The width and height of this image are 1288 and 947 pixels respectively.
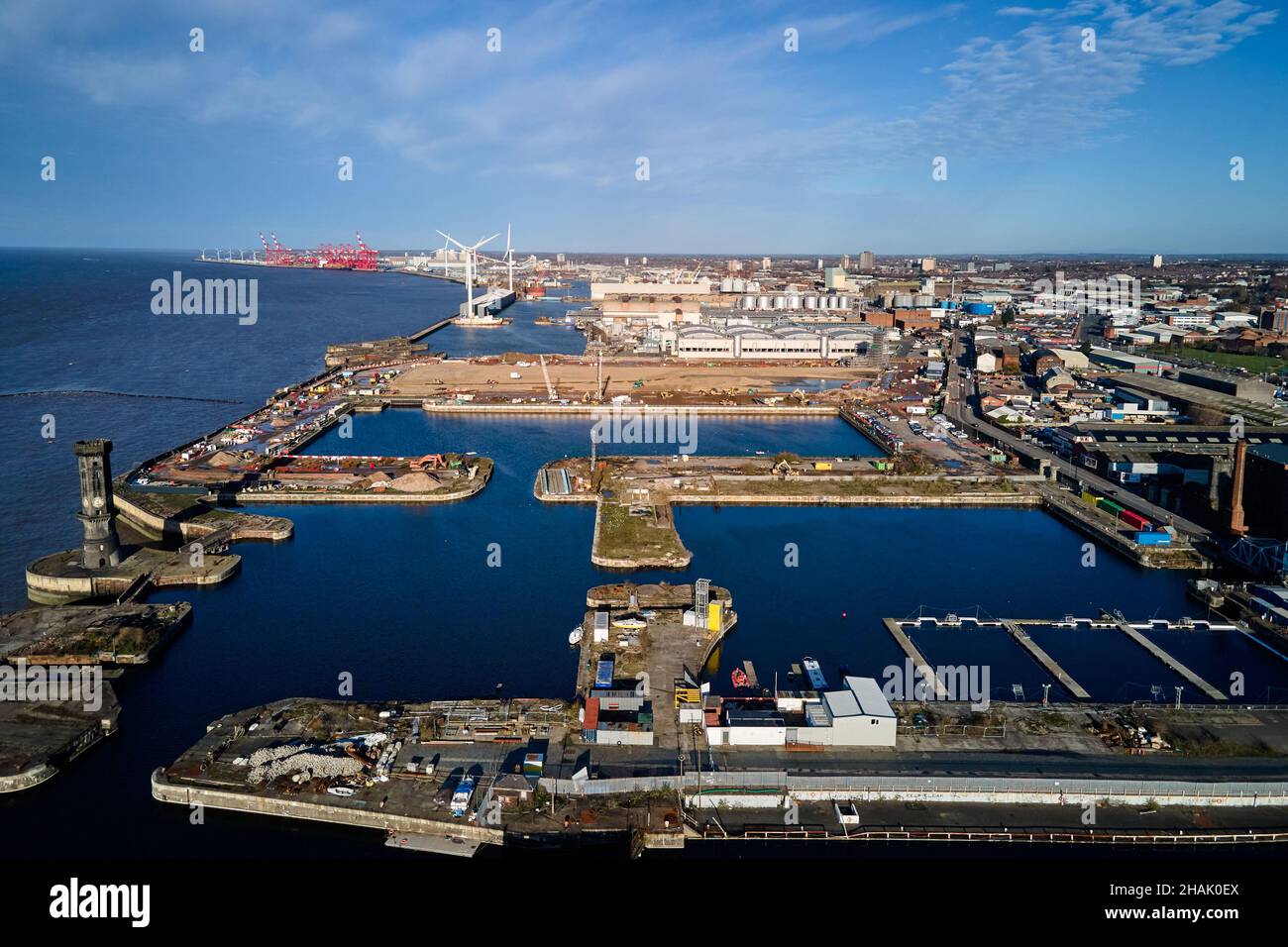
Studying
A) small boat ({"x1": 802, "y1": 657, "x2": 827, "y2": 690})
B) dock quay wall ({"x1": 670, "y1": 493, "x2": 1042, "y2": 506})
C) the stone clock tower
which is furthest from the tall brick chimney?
the stone clock tower

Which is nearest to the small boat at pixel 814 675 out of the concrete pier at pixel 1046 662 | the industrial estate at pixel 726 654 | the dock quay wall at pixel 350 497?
the industrial estate at pixel 726 654

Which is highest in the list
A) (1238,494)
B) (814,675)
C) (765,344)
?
(765,344)

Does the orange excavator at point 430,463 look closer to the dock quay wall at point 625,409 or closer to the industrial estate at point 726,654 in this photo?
the industrial estate at point 726,654

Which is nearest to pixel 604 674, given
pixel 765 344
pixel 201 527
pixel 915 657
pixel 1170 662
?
pixel 915 657

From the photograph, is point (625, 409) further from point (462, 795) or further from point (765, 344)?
point (462, 795)

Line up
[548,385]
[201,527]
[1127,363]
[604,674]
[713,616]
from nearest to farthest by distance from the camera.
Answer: [604,674] < [713,616] < [201,527] < [548,385] < [1127,363]
